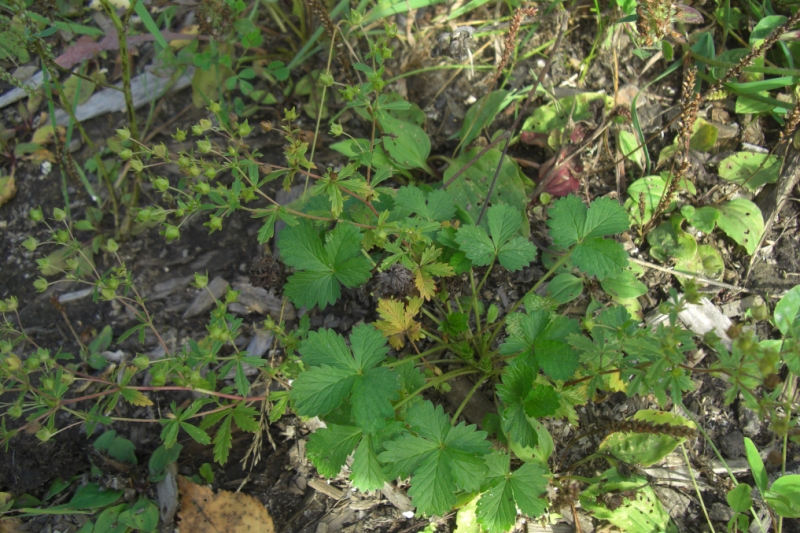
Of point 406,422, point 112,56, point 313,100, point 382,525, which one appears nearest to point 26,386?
point 406,422

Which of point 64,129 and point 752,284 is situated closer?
point 752,284

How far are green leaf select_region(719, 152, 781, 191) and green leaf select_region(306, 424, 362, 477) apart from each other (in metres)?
1.99

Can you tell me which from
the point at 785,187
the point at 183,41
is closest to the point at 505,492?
the point at 785,187

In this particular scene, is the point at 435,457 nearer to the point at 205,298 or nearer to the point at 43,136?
the point at 205,298

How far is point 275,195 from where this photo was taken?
268 cm

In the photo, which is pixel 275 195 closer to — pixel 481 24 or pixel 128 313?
pixel 128 313

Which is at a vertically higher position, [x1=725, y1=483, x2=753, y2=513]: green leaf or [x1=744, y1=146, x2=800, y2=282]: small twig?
[x1=744, y1=146, x2=800, y2=282]: small twig

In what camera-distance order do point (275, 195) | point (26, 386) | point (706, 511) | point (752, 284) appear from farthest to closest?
1. point (275, 195)
2. point (752, 284)
3. point (706, 511)
4. point (26, 386)

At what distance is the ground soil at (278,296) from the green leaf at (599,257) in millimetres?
465

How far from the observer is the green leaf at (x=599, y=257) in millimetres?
1989

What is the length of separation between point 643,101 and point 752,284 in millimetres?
974

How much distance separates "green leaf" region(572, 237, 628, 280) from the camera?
6.53 feet

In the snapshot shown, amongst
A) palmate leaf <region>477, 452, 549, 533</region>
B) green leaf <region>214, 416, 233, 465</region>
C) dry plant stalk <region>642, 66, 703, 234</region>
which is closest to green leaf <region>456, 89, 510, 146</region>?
dry plant stalk <region>642, 66, 703, 234</region>

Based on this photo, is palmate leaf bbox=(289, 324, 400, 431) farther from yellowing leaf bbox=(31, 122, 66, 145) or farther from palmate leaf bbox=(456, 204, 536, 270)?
yellowing leaf bbox=(31, 122, 66, 145)
